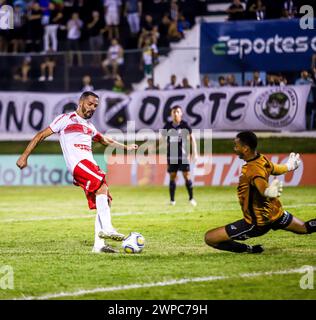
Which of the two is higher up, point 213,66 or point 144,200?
point 213,66

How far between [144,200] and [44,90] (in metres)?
8.28

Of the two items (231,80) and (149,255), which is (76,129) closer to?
(149,255)

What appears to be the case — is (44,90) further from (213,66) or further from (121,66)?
(213,66)

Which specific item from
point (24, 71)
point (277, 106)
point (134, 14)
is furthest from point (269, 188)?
point (134, 14)

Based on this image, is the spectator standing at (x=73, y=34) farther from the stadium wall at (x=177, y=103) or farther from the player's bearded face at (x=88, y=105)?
the player's bearded face at (x=88, y=105)

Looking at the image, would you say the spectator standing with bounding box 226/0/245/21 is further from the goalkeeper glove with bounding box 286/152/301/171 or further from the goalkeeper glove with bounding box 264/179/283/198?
the goalkeeper glove with bounding box 264/179/283/198

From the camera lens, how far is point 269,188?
10938 millimetres

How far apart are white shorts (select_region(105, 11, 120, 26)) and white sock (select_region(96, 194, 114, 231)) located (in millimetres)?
19997

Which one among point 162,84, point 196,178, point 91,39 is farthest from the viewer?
point 91,39

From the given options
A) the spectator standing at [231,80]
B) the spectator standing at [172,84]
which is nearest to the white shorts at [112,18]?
the spectator standing at [172,84]

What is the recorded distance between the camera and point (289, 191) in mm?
22609

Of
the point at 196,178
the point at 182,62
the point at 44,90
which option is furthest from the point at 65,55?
the point at 196,178

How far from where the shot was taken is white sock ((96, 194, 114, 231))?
40.5ft
